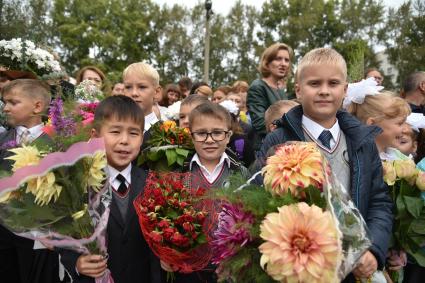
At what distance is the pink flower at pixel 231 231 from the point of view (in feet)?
6.80

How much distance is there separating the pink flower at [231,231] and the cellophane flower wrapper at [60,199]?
64cm

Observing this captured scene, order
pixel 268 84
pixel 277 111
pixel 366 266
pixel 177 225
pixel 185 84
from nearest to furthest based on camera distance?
pixel 366 266, pixel 177 225, pixel 277 111, pixel 268 84, pixel 185 84

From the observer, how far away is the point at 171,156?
3715 millimetres

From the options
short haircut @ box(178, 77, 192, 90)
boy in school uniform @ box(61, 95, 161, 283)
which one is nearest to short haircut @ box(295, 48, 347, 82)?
boy in school uniform @ box(61, 95, 161, 283)

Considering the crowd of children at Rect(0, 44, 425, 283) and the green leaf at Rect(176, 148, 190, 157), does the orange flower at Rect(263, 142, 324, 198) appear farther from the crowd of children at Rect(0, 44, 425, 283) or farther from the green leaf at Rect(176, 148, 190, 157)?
the green leaf at Rect(176, 148, 190, 157)

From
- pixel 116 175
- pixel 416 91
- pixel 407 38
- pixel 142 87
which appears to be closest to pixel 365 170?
pixel 116 175

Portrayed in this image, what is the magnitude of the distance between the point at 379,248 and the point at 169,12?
35057mm

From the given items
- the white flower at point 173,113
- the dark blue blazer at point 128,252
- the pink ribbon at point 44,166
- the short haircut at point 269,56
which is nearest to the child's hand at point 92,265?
the dark blue blazer at point 128,252

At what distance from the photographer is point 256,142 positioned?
561cm

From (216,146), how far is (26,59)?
2.69m

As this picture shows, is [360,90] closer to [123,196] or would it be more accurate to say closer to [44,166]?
[123,196]

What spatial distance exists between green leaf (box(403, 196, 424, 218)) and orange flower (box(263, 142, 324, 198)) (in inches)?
52.9

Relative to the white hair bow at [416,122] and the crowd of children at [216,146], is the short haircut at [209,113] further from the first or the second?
the white hair bow at [416,122]

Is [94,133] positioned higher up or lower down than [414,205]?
higher up
